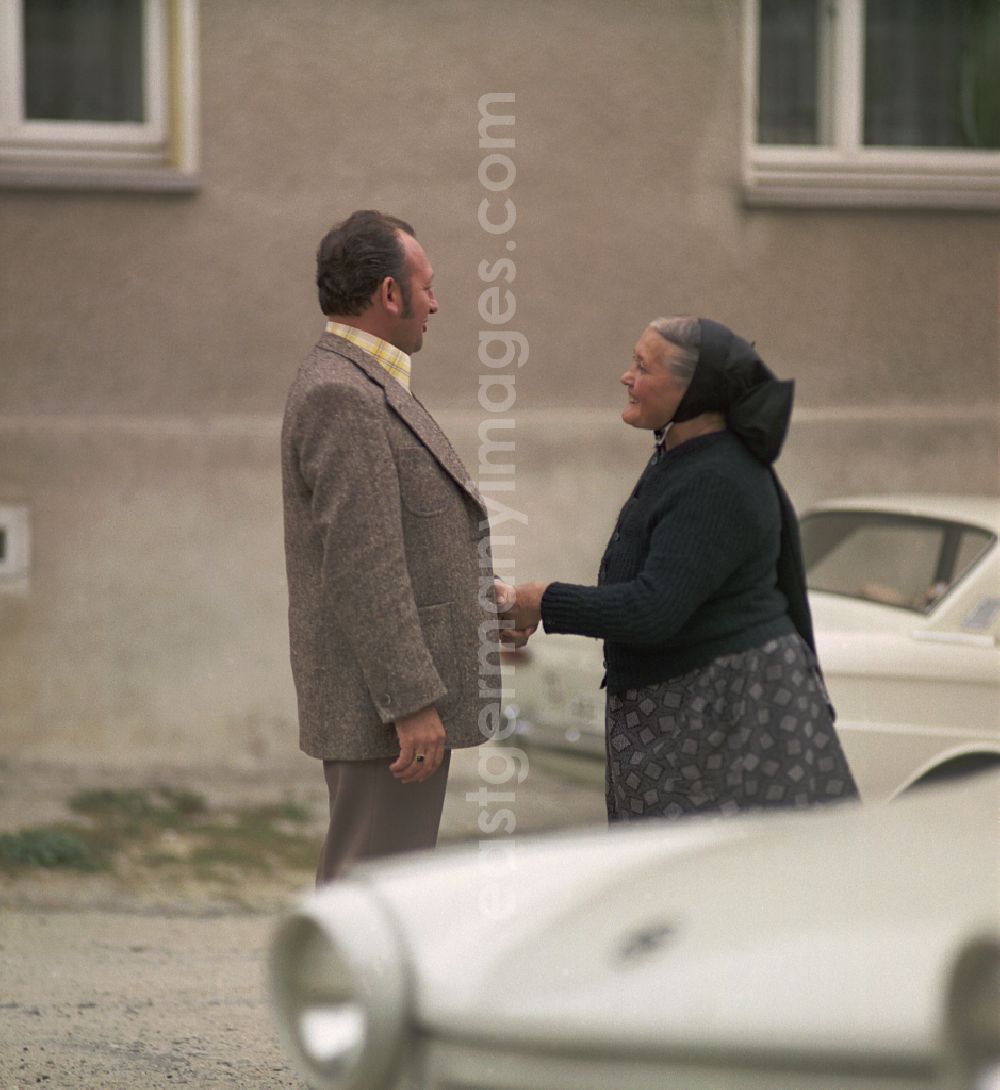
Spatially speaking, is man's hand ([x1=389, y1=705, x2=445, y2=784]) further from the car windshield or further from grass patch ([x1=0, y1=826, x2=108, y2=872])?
grass patch ([x1=0, y1=826, x2=108, y2=872])

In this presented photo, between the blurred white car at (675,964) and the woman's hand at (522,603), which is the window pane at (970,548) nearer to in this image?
the woman's hand at (522,603)

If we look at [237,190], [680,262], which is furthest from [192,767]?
[680,262]

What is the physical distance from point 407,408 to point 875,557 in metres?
2.87

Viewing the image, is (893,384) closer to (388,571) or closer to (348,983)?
(388,571)

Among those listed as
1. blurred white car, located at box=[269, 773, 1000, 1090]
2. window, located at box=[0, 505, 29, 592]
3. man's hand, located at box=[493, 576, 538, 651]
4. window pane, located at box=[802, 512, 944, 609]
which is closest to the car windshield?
window pane, located at box=[802, 512, 944, 609]

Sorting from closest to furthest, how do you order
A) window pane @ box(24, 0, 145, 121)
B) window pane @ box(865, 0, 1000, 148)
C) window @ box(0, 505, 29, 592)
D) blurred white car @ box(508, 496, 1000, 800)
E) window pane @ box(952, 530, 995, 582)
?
blurred white car @ box(508, 496, 1000, 800)
window pane @ box(952, 530, 995, 582)
window @ box(0, 505, 29, 592)
window pane @ box(24, 0, 145, 121)
window pane @ box(865, 0, 1000, 148)

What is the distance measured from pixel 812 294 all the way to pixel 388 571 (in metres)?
5.52

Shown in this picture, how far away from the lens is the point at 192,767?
7.57 meters

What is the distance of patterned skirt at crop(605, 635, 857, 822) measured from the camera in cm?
292

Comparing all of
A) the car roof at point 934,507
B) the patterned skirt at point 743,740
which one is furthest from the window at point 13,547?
the patterned skirt at point 743,740

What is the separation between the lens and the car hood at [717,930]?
5.70 ft

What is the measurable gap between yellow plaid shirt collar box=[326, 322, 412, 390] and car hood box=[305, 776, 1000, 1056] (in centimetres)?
108

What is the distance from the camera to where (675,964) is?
6.08ft

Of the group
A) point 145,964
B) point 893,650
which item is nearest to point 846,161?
point 893,650
